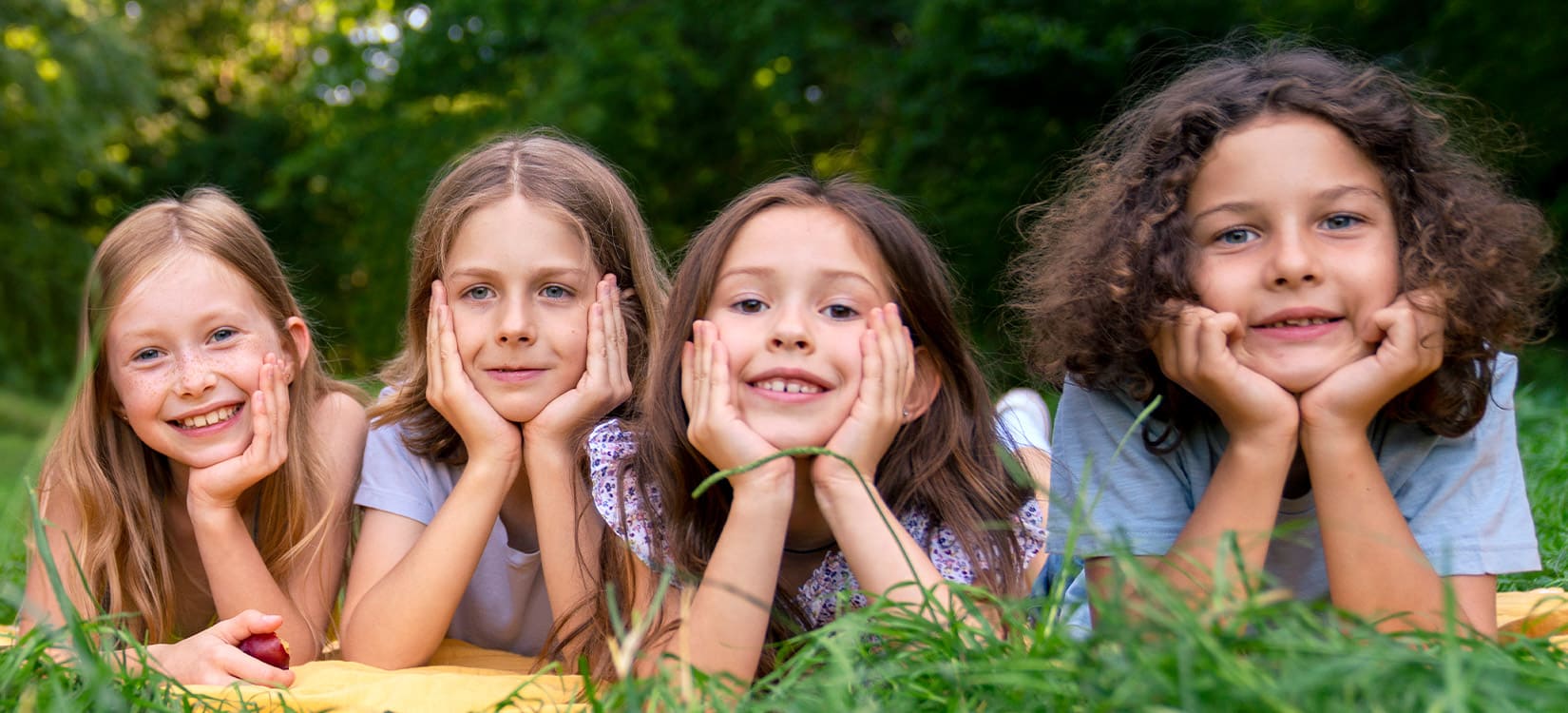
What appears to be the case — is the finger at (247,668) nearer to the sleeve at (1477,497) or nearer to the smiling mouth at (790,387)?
the smiling mouth at (790,387)

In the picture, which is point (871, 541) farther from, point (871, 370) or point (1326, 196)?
point (1326, 196)

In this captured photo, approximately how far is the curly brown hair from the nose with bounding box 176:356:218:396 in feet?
6.11

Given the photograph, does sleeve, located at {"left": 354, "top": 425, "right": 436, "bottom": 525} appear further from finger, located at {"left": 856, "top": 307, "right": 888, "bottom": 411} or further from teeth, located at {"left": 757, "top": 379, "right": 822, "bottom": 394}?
finger, located at {"left": 856, "top": 307, "right": 888, "bottom": 411}

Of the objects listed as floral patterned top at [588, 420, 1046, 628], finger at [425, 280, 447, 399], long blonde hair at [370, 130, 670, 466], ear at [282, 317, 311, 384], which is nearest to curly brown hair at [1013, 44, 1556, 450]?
floral patterned top at [588, 420, 1046, 628]

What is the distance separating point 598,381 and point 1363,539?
1.61 metres

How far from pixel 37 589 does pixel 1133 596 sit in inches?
93.9

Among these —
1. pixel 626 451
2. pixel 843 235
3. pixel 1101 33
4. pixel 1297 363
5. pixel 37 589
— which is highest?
pixel 1101 33

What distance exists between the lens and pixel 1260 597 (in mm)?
1419

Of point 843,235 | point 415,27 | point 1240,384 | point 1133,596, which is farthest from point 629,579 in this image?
point 415,27

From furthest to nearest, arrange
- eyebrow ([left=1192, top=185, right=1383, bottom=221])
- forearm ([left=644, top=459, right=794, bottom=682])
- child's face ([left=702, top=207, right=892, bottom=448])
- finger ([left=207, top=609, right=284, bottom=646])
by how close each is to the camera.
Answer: finger ([left=207, top=609, right=284, bottom=646])
child's face ([left=702, top=207, right=892, bottom=448])
eyebrow ([left=1192, top=185, right=1383, bottom=221])
forearm ([left=644, top=459, right=794, bottom=682])

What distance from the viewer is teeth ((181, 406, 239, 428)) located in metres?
2.90

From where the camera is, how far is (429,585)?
8.80 ft

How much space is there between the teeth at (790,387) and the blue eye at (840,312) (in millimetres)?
155

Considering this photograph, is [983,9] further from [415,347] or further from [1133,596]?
[1133,596]
